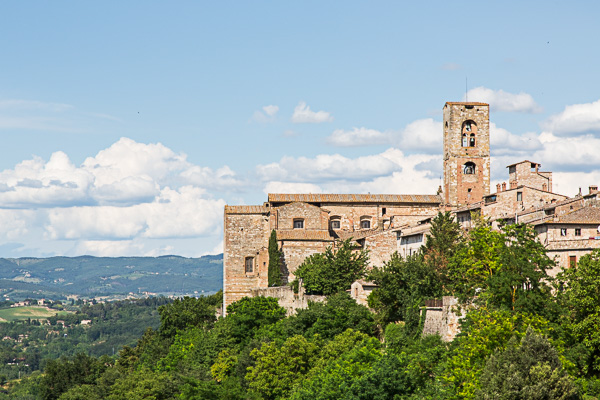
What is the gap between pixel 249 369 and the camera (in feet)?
174

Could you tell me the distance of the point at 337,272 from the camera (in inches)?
2312

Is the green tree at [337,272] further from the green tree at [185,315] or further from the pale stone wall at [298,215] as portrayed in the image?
the green tree at [185,315]

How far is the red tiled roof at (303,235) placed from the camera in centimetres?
6656

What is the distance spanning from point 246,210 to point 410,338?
28164 mm

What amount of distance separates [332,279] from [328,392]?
1713 centimetres

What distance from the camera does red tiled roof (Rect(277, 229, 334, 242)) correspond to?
218 ft

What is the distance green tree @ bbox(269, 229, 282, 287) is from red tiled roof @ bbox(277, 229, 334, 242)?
636mm

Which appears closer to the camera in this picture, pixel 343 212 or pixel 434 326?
pixel 434 326

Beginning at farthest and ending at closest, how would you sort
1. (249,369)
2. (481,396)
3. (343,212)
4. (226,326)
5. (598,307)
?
(343,212), (226,326), (249,369), (598,307), (481,396)

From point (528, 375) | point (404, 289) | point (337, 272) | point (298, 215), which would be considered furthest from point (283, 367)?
point (528, 375)

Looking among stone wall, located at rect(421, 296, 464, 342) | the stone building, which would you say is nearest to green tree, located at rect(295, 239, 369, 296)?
the stone building

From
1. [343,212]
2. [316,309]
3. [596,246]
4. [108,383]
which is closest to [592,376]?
[596,246]

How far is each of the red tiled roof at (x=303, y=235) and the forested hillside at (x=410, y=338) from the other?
343 centimetres

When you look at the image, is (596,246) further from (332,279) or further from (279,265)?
(279,265)
